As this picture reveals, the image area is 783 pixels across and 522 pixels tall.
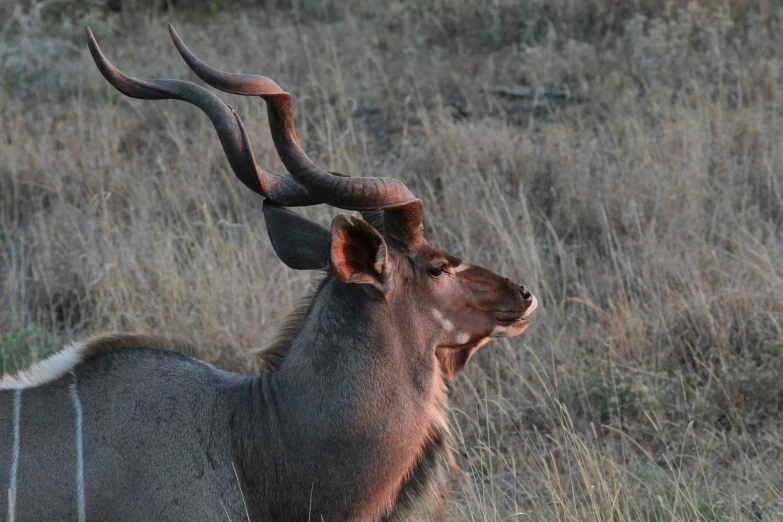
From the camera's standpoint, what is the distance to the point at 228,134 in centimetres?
350

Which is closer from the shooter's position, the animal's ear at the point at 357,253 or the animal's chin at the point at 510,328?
the animal's ear at the point at 357,253

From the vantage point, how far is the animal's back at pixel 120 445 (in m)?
3.43

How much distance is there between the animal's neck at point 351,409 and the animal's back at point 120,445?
0.57ft

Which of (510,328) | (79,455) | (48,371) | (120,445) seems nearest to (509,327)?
(510,328)

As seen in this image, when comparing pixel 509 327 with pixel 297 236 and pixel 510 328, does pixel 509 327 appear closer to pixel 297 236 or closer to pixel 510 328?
pixel 510 328

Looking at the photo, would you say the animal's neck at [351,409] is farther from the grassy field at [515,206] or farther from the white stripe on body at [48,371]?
the white stripe on body at [48,371]

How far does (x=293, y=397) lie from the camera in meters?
3.53

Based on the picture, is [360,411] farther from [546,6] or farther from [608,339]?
[546,6]

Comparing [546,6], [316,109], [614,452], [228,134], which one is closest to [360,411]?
[228,134]

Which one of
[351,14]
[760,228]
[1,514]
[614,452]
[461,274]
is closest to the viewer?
[1,514]

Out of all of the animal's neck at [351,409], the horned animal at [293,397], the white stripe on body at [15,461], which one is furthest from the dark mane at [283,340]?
the white stripe on body at [15,461]

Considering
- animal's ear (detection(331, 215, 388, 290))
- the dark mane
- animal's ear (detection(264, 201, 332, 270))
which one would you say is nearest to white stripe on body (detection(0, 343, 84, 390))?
the dark mane

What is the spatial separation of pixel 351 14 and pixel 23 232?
4.40m

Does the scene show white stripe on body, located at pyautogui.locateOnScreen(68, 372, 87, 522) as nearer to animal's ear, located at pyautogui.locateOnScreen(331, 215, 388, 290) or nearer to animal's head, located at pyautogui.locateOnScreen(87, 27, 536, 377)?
animal's head, located at pyautogui.locateOnScreen(87, 27, 536, 377)
